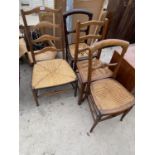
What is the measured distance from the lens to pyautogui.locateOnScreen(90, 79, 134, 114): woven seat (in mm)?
1303

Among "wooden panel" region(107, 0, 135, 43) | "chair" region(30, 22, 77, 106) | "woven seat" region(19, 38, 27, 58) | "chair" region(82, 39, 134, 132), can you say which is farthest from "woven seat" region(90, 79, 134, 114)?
"wooden panel" region(107, 0, 135, 43)

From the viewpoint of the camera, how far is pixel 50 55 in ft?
6.65

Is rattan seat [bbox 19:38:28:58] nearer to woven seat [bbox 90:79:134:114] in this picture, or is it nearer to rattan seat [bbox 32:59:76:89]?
rattan seat [bbox 32:59:76:89]

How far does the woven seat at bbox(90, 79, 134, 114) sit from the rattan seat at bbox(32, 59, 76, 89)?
0.93 feet

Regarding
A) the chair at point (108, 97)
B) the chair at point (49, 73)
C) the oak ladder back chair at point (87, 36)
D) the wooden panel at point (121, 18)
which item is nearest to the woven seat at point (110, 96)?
the chair at point (108, 97)

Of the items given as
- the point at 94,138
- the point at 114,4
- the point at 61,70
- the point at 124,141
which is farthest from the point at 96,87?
the point at 114,4

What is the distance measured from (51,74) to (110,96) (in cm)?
65

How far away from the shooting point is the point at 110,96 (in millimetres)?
1378

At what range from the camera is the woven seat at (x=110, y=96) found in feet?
4.27

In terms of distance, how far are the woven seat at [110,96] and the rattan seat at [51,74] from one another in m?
0.28

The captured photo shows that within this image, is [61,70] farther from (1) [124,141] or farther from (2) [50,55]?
(1) [124,141]

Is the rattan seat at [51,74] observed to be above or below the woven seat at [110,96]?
above

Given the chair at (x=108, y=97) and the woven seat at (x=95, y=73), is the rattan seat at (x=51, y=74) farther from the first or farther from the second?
the chair at (x=108, y=97)

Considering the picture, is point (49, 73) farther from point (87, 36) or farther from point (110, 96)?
point (110, 96)
